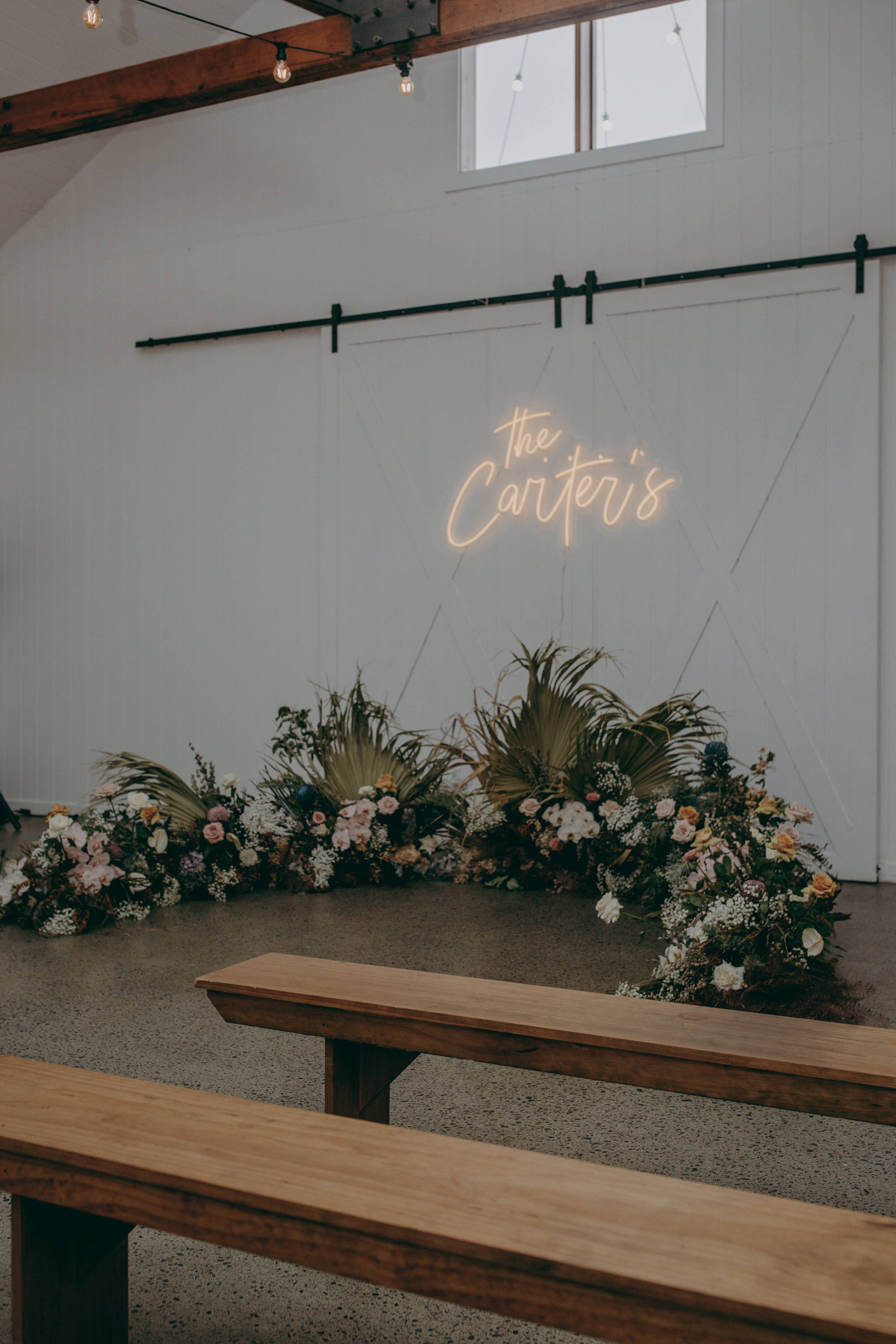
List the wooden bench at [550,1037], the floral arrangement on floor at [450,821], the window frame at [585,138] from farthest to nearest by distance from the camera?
the window frame at [585,138], the floral arrangement on floor at [450,821], the wooden bench at [550,1037]

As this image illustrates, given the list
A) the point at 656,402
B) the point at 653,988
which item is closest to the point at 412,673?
the point at 656,402

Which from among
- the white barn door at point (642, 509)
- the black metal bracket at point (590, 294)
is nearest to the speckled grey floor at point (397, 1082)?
the white barn door at point (642, 509)

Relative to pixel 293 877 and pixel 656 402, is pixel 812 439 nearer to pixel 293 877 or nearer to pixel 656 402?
pixel 656 402

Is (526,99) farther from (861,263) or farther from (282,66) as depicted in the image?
(861,263)

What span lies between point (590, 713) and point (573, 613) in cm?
107

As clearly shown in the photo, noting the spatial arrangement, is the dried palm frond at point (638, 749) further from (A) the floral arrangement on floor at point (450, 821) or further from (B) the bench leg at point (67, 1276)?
(B) the bench leg at point (67, 1276)

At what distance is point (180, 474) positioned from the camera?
6.43 meters

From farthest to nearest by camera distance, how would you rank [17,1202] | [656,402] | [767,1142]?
[656,402] < [767,1142] < [17,1202]

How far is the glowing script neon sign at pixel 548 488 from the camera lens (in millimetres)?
5320

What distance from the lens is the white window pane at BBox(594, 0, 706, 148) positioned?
17.0ft

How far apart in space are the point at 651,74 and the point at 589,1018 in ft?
17.3

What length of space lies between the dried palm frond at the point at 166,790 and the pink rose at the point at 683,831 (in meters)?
2.14

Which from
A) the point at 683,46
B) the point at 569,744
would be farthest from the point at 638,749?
the point at 683,46

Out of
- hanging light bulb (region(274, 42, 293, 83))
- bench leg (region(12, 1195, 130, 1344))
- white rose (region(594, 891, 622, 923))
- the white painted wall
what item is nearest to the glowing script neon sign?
the white painted wall
